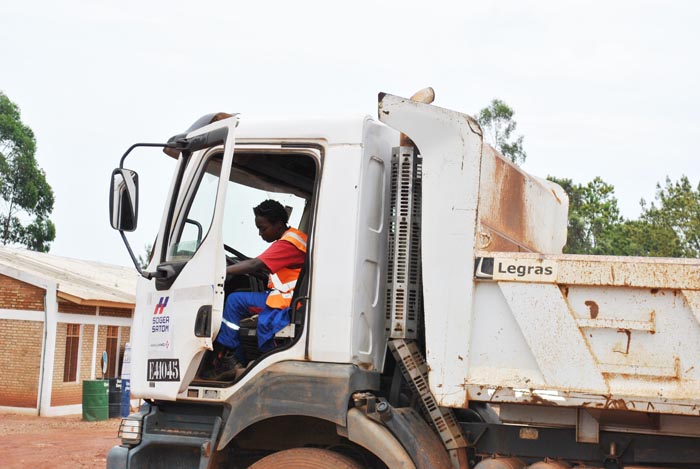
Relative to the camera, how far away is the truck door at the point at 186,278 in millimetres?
5418

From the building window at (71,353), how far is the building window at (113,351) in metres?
1.56

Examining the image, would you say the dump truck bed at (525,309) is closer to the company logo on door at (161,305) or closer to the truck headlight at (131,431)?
the company logo on door at (161,305)

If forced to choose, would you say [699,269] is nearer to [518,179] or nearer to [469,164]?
[469,164]

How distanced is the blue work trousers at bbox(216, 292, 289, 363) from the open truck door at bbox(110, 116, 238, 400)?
0.20 m

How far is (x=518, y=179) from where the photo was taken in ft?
19.0

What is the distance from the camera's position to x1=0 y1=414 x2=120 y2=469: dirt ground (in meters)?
14.0

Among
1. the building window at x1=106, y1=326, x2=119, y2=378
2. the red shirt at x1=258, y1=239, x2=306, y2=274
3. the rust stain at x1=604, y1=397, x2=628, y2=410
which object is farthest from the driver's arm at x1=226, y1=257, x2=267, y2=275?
the building window at x1=106, y1=326, x2=119, y2=378

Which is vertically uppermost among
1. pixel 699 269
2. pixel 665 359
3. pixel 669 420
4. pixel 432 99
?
pixel 432 99

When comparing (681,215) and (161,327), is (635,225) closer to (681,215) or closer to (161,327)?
(681,215)

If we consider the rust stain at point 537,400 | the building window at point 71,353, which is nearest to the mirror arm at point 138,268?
the rust stain at point 537,400

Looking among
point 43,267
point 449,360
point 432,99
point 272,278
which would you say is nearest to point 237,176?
point 272,278

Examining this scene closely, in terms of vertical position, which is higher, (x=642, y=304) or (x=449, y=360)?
(x=642, y=304)

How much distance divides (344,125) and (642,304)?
1.93 m

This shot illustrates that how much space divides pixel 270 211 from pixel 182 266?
72 centimetres
